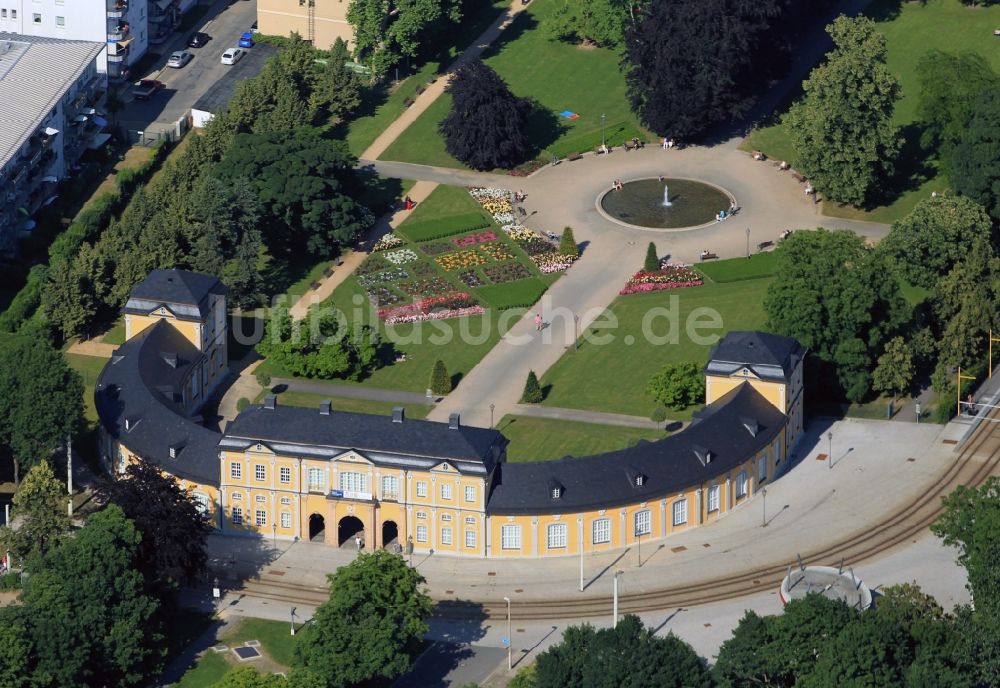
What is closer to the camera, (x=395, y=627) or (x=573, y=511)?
(x=395, y=627)

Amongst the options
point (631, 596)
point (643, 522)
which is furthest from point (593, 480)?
point (631, 596)

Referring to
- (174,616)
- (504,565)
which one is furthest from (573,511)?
(174,616)

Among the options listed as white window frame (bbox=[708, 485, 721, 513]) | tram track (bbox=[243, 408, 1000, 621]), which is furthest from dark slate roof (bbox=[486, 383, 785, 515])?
tram track (bbox=[243, 408, 1000, 621])

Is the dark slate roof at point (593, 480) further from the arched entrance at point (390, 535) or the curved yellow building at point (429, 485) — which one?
the arched entrance at point (390, 535)

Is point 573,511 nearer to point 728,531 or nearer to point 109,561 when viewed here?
point 728,531

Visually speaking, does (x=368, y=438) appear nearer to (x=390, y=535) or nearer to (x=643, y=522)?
(x=390, y=535)
